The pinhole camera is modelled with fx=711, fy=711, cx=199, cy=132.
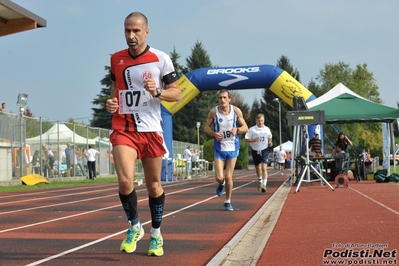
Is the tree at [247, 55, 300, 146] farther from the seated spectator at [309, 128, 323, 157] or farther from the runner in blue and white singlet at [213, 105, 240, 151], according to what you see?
the runner in blue and white singlet at [213, 105, 240, 151]

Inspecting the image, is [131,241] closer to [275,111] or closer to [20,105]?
[20,105]

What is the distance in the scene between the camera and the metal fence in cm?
2814

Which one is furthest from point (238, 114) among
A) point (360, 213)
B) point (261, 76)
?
point (261, 76)

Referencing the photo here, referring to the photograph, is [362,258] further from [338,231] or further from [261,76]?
[261,76]

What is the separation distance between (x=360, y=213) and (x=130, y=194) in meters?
5.17

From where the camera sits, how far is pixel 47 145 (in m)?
32.4

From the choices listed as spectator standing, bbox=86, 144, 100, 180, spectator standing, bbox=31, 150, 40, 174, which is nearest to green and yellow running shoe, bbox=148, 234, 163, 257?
spectator standing, bbox=31, 150, 40, 174

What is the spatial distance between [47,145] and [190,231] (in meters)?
24.2

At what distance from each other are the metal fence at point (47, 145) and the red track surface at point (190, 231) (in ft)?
46.4

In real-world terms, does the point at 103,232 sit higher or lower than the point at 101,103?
lower

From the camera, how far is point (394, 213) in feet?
34.6

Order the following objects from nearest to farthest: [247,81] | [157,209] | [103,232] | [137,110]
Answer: [137,110] < [157,209] < [103,232] < [247,81]

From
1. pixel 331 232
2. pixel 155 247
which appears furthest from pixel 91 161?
pixel 155 247

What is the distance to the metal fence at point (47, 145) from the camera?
28141 millimetres
